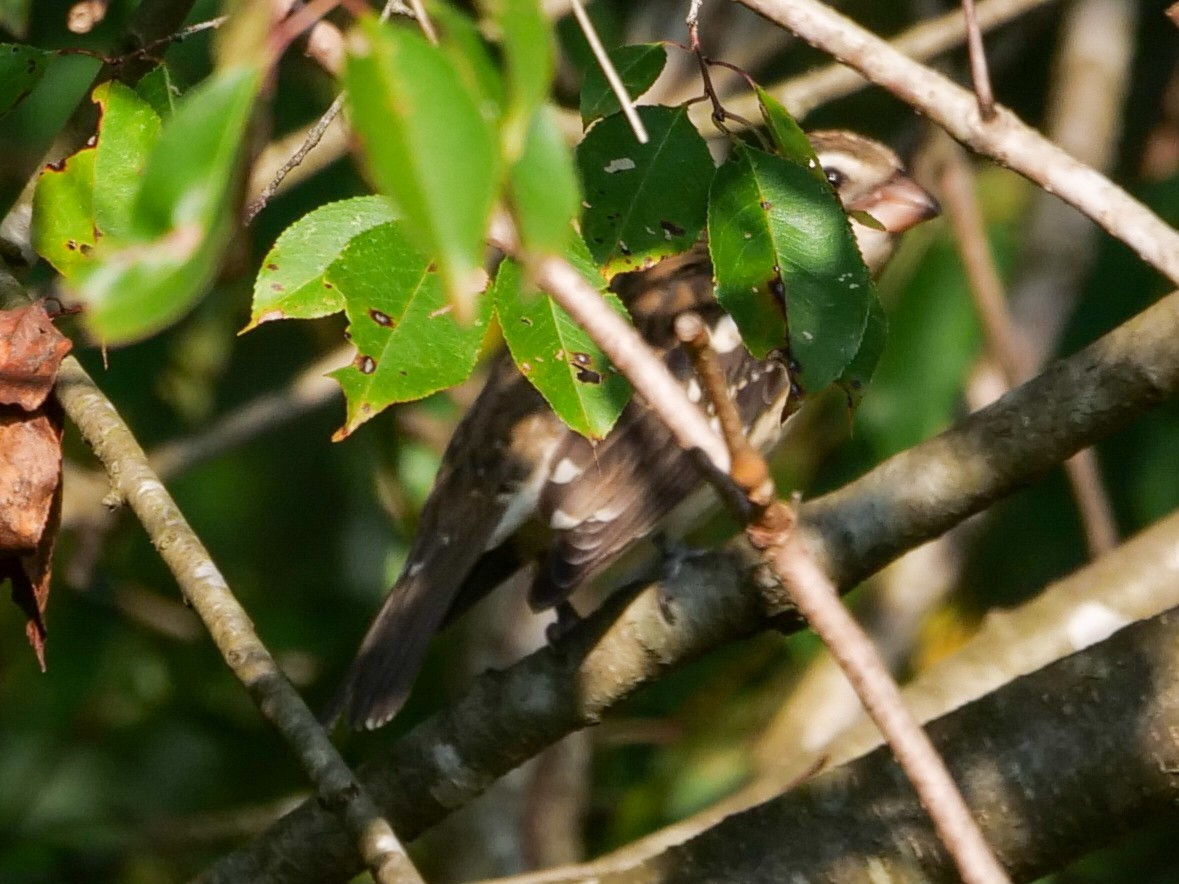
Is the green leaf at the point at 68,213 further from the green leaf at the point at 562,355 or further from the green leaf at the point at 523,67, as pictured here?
the green leaf at the point at 523,67

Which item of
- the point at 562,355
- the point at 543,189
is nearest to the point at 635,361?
the point at 543,189

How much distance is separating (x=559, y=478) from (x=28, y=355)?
1.65m

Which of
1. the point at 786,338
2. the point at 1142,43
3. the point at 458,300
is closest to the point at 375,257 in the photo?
the point at 786,338

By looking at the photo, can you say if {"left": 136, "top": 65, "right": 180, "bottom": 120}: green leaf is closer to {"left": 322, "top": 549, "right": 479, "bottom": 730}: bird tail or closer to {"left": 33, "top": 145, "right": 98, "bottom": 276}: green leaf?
{"left": 33, "top": 145, "right": 98, "bottom": 276}: green leaf

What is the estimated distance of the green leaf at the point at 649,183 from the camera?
76.3 inches

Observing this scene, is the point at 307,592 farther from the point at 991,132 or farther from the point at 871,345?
the point at 991,132

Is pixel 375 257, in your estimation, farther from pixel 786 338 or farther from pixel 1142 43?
pixel 1142 43

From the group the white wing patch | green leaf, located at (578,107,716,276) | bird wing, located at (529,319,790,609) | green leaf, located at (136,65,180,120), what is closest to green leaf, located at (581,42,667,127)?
green leaf, located at (578,107,716,276)

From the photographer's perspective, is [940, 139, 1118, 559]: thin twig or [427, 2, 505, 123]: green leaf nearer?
[427, 2, 505, 123]: green leaf

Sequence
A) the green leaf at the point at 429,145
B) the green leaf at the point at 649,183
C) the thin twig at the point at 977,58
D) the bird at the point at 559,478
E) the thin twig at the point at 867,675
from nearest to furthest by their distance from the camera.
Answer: the green leaf at the point at 429,145 < the thin twig at the point at 867,675 < the thin twig at the point at 977,58 < the green leaf at the point at 649,183 < the bird at the point at 559,478

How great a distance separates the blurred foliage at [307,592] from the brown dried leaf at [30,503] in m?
1.77

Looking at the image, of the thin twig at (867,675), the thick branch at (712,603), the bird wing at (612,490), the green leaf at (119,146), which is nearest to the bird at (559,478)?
the bird wing at (612,490)

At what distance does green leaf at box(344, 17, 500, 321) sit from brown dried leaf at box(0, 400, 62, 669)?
1.23 metres

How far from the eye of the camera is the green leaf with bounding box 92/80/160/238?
6.88 ft
